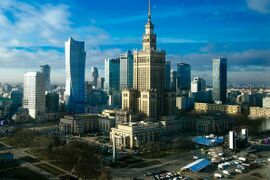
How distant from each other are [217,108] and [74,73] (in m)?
14.5

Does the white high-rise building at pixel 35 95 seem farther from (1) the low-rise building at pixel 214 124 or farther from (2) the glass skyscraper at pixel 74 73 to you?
(1) the low-rise building at pixel 214 124

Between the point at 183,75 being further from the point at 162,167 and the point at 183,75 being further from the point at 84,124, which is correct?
the point at 162,167

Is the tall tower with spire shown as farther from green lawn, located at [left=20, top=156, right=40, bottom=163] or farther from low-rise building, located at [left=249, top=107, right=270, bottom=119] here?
green lawn, located at [left=20, top=156, right=40, bottom=163]

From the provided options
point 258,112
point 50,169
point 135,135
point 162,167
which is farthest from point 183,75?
point 50,169

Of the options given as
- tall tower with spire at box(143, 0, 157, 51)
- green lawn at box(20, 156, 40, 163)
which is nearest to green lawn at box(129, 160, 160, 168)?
green lawn at box(20, 156, 40, 163)

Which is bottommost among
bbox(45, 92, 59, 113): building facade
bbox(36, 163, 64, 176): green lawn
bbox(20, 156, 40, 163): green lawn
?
bbox(36, 163, 64, 176): green lawn

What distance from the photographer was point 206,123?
83.3ft

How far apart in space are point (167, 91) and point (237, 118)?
6547 mm

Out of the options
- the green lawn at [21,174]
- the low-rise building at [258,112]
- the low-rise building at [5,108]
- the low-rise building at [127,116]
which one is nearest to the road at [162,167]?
the green lawn at [21,174]

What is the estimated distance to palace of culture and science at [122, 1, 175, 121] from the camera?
25.1 m

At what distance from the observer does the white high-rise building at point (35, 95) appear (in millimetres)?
32094

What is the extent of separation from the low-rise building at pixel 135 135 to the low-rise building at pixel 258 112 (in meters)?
11.6

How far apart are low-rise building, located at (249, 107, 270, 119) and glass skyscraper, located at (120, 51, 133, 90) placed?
46.7 feet

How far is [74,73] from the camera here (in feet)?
116
